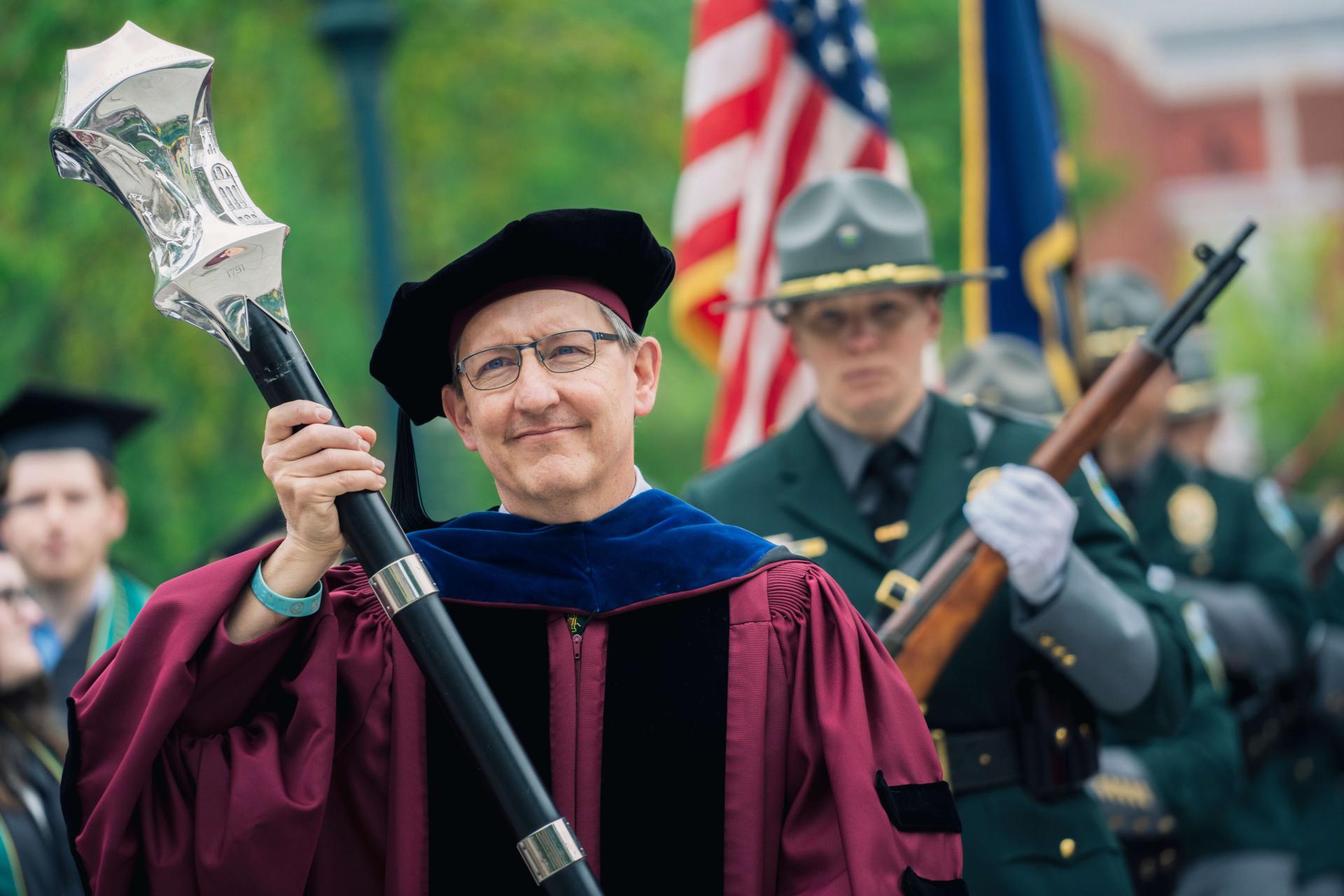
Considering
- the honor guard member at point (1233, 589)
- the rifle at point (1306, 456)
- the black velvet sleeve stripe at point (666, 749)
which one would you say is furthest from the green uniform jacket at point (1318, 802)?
the black velvet sleeve stripe at point (666, 749)

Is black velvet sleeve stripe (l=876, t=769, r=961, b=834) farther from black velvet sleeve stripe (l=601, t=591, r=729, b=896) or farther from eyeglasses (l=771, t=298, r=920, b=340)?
eyeglasses (l=771, t=298, r=920, b=340)

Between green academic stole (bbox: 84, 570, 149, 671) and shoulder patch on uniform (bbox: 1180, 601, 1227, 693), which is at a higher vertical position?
green academic stole (bbox: 84, 570, 149, 671)

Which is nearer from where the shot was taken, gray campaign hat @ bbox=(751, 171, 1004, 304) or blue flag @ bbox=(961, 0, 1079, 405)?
gray campaign hat @ bbox=(751, 171, 1004, 304)

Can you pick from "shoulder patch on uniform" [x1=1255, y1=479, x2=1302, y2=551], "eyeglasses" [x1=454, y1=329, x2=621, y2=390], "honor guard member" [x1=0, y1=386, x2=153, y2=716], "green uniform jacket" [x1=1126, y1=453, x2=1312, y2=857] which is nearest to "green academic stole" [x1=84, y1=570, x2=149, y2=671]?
"honor guard member" [x1=0, y1=386, x2=153, y2=716]

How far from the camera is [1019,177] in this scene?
22.9ft

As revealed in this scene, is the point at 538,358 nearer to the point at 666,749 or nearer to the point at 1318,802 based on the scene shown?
the point at 666,749

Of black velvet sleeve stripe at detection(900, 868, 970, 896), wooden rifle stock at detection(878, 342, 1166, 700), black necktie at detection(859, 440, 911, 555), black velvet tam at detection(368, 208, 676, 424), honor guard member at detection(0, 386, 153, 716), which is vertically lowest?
black velvet sleeve stripe at detection(900, 868, 970, 896)

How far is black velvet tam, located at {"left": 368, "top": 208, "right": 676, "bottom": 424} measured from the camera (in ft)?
10.0

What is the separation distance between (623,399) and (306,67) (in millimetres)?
9949

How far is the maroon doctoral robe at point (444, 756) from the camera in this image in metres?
2.91

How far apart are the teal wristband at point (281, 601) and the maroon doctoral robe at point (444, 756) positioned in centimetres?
3

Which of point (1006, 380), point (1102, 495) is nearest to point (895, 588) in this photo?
point (1102, 495)

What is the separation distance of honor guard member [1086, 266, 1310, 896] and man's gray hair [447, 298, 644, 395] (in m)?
4.07

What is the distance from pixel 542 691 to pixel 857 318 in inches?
75.1
